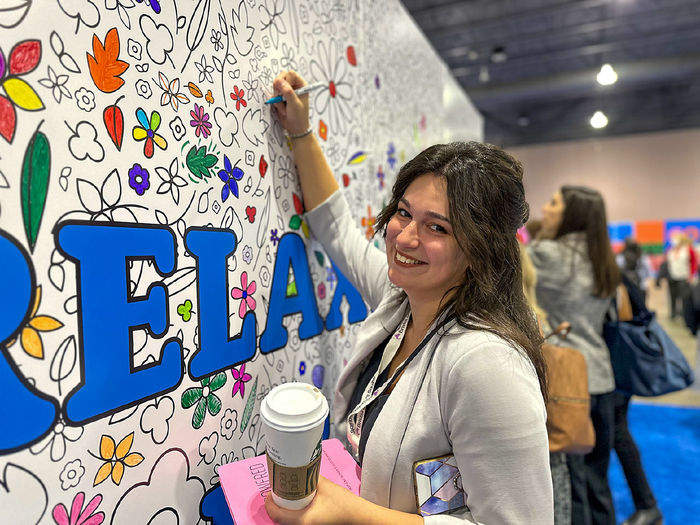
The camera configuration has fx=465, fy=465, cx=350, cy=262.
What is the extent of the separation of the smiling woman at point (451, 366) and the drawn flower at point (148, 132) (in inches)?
16.9

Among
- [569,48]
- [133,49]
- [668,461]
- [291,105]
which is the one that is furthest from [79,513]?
[569,48]

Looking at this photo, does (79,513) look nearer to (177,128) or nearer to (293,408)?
(293,408)

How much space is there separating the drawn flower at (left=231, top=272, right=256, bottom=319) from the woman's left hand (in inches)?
16.6

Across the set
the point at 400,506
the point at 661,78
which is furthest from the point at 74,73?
the point at 661,78

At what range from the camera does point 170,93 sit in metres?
0.86

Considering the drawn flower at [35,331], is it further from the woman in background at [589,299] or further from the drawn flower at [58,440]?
the woman in background at [589,299]

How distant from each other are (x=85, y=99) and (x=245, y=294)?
53cm

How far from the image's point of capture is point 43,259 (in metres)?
0.66

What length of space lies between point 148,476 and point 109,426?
140mm

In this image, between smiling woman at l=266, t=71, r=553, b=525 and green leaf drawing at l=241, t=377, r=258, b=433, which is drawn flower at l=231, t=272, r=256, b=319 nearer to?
green leaf drawing at l=241, t=377, r=258, b=433

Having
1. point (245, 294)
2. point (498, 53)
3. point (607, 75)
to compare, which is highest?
point (498, 53)

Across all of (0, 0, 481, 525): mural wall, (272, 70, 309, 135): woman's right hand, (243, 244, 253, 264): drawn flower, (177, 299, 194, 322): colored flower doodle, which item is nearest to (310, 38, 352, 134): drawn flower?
(0, 0, 481, 525): mural wall

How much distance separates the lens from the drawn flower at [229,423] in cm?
102

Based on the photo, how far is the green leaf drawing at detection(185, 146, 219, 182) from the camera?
0.91m
